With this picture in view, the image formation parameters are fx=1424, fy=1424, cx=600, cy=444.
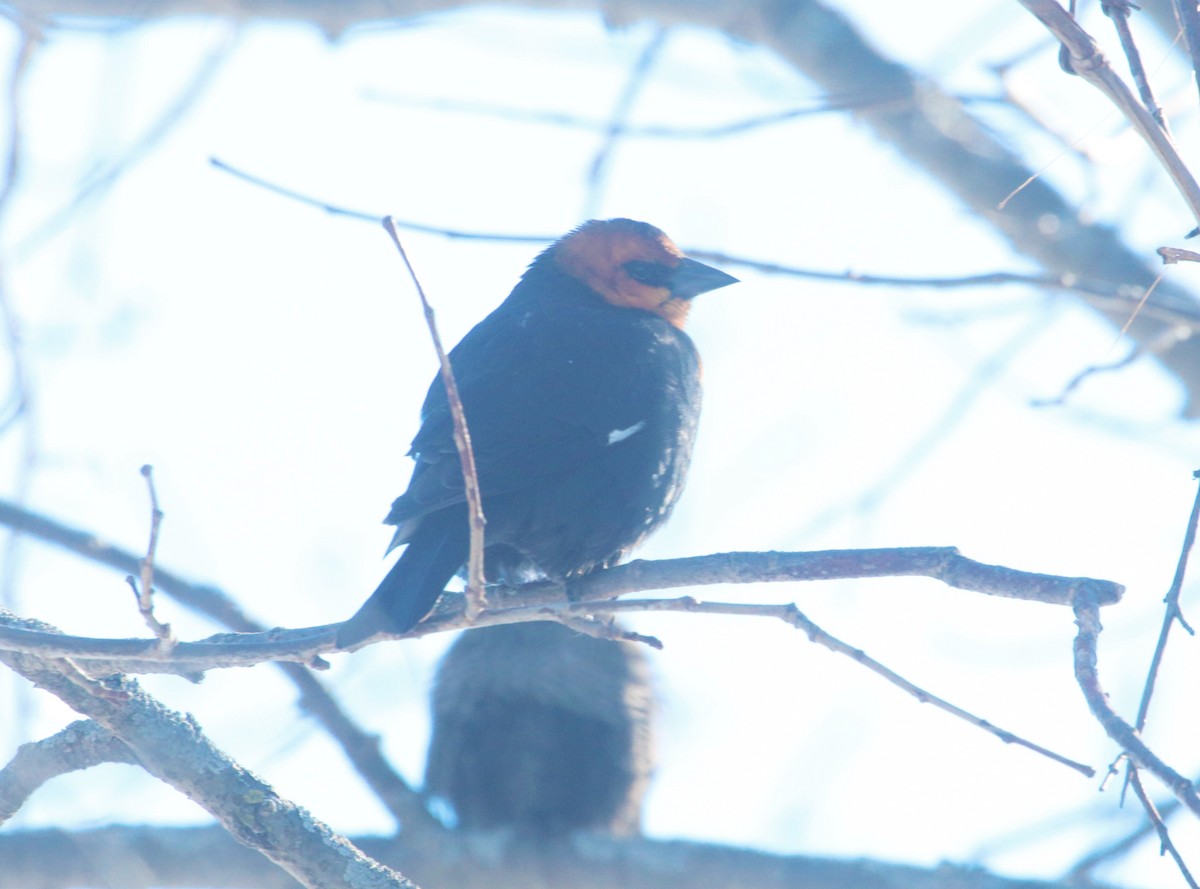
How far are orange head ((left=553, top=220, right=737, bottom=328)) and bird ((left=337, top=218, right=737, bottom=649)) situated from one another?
1.30 feet

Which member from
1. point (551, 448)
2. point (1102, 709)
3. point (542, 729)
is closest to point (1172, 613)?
point (1102, 709)

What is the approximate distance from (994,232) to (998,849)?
2721 mm

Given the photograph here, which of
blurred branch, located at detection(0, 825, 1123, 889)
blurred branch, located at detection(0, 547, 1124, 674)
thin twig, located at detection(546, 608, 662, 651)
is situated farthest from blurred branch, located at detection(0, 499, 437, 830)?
thin twig, located at detection(546, 608, 662, 651)

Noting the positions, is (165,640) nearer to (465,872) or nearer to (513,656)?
(465,872)

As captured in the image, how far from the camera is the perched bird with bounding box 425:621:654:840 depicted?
566 cm

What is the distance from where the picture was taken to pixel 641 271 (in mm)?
5082

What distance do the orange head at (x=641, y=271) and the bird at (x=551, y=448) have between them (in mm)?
395

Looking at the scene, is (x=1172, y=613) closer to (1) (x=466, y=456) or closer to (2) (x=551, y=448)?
(1) (x=466, y=456)

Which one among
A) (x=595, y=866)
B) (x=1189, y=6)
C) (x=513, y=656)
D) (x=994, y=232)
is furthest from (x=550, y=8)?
(x=1189, y=6)

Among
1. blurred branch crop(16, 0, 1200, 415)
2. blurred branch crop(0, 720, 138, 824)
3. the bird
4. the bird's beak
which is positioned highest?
blurred branch crop(16, 0, 1200, 415)

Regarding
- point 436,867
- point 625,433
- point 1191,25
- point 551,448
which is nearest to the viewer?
point 1191,25

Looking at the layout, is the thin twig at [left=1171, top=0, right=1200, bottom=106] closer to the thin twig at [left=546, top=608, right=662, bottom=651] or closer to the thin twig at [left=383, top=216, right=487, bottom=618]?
the thin twig at [left=383, top=216, right=487, bottom=618]

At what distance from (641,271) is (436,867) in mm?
2223

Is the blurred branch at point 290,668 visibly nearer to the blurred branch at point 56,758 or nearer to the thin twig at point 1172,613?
the blurred branch at point 56,758
